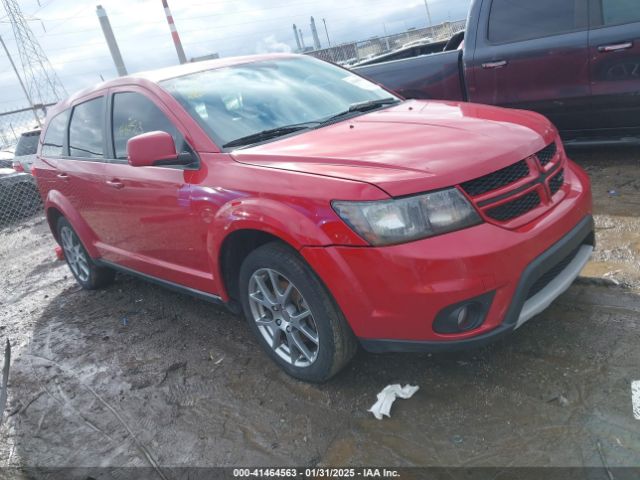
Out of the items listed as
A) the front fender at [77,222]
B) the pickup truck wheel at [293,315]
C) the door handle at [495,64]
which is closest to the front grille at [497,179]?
the pickup truck wheel at [293,315]

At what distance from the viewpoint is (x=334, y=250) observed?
2.28 metres

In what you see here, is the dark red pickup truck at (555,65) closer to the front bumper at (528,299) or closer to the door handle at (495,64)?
the door handle at (495,64)

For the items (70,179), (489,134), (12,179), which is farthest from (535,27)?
(12,179)

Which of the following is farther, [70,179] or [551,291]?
[70,179]

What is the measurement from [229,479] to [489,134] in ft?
6.54

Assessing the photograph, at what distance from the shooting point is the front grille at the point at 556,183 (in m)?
2.58

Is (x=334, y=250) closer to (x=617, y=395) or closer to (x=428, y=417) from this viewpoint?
(x=428, y=417)

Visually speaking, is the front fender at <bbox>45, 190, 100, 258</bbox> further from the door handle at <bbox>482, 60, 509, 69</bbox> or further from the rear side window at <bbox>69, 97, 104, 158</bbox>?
the door handle at <bbox>482, 60, 509, 69</bbox>

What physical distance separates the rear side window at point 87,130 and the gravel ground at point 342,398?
1.39 m

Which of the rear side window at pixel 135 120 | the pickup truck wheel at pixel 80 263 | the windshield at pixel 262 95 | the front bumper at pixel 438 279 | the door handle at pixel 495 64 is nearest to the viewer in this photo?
the front bumper at pixel 438 279

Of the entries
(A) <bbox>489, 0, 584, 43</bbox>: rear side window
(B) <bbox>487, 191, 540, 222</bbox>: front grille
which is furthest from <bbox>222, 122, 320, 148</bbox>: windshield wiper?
(A) <bbox>489, 0, 584, 43</bbox>: rear side window

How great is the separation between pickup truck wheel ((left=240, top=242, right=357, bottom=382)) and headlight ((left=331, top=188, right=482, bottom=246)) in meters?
0.41

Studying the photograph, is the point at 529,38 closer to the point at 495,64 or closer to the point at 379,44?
the point at 495,64

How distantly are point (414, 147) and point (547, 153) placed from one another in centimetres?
74
